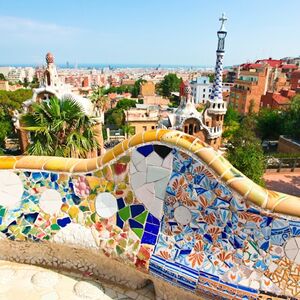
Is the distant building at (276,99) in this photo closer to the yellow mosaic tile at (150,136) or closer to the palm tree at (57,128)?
the palm tree at (57,128)

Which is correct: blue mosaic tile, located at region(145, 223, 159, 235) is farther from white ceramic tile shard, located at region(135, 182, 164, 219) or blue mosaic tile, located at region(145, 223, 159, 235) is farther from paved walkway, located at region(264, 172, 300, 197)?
paved walkway, located at region(264, 172, 300, 197)

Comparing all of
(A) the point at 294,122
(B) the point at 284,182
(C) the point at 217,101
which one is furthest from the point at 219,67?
(B) the point at 284,182

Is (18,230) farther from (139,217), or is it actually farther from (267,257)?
Result: (267,257)

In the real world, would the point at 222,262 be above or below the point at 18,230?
above

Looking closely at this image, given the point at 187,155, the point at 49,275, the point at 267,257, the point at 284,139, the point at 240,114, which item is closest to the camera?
the point at 267,257

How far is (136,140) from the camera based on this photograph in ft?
11.6

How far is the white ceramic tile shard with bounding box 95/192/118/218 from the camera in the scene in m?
3.79

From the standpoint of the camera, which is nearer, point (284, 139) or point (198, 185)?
point (198, 185)

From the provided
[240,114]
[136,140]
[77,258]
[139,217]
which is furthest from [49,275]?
[240,114]

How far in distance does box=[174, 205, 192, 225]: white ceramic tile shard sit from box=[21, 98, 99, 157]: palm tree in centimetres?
286

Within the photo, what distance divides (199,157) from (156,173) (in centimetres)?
62

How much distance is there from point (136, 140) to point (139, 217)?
1.02 m

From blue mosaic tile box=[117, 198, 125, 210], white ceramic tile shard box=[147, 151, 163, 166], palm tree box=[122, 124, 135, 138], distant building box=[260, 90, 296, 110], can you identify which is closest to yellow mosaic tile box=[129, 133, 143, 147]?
white ceramic tile shard box=[147, 151, 163, 166]

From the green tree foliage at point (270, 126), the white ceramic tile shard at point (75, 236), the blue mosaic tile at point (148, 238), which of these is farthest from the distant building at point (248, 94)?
the white ceramic tile shard at point (75, 236)
